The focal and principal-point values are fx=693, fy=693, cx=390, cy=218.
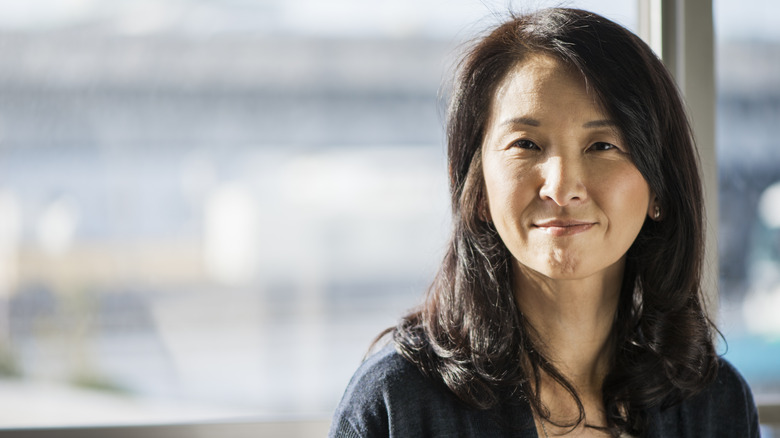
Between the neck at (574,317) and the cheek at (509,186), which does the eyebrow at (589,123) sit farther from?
the neck at (574,317)

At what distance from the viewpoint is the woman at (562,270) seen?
100 cm

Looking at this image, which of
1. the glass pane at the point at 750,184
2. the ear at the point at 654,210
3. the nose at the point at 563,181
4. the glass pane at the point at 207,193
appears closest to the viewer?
the nose at the point at 563,181

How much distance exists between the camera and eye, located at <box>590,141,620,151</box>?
1.01m

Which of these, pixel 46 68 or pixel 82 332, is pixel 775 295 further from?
pixel 46 68

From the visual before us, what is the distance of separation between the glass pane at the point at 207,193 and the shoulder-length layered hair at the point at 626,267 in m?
0.41

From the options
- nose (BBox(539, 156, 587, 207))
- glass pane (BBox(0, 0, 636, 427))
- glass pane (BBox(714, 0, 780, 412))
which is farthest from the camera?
glass pane (BBox(714, 0, 780, 412))

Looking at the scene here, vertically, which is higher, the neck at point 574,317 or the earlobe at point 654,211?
the earlobe at point 654,211

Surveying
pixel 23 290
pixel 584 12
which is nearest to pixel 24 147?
pixel 23 290

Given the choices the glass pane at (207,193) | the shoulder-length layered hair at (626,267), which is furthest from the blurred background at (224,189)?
the shoulder-length layered hair at (626,267)

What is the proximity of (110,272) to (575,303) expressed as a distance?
3.21ft

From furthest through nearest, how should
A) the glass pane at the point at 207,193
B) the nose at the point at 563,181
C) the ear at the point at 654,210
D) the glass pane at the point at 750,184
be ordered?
the glass pane at the point at 750,184 → the glass pane at the point at 207,193 → the ear at the point at 654,210 → the nose at the point at 563,181

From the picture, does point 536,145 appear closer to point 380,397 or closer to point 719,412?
point 380,397

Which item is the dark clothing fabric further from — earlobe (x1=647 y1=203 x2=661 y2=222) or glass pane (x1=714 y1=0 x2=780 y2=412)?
glass pane (x1=714 y1=0 x2=780 y2=412)

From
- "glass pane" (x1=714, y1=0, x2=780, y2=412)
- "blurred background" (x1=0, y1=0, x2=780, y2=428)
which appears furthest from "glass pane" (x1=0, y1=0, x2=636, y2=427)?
"glass pane" (x1=714, y1=0, x2=780, y2=412)
